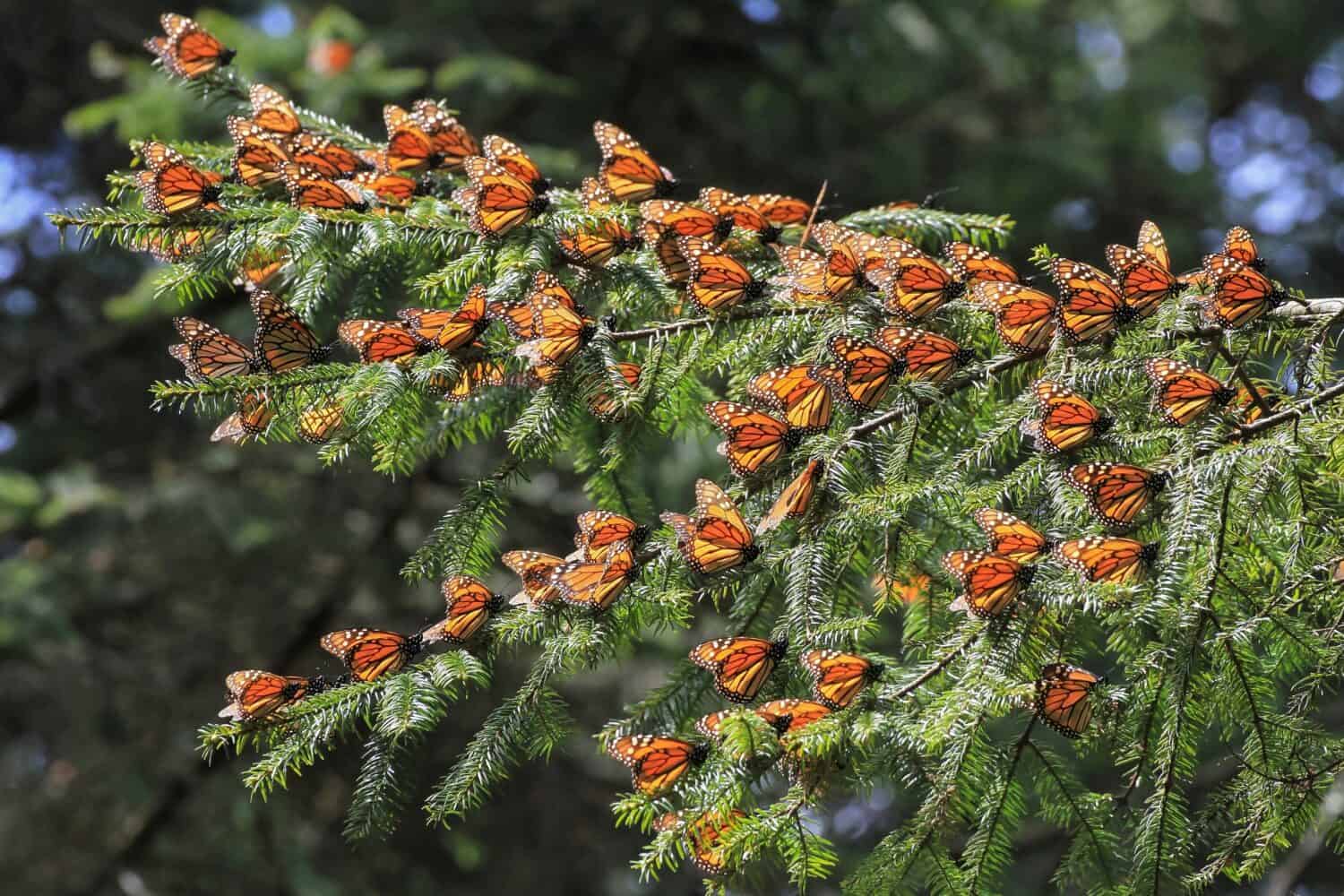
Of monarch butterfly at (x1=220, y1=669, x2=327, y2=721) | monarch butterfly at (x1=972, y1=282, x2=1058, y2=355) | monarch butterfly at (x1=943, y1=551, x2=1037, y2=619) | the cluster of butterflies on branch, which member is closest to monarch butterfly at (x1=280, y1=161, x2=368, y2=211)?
the cluster of butterflies on branch

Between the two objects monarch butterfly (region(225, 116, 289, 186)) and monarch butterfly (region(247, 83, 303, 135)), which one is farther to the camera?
monarch butterfly (region(247, 83, 303, 135))

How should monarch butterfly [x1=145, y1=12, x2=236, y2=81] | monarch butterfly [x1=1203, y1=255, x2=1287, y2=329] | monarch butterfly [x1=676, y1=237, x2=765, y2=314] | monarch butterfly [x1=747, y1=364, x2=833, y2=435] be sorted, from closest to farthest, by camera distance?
monarch butterfly [x1=1203, y1=255, x2=1287, y2=329] → monarch butterfly [x1=747, y1=364, x2=833, y2=435] → monarch butterfly [x1=676, y1=237, x2=765, y2=314] → monarch butterfly [x1=145, y1=12, x2=236, y2=81]

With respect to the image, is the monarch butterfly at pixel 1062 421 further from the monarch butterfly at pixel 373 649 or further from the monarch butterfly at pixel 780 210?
the monarch butterfly at pixel 373 649

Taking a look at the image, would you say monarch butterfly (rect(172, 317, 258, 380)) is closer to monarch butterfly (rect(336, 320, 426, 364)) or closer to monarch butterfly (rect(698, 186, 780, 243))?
monarch butterfly (rect(336, 320, 426, 364))

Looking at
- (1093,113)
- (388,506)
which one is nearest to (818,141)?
(1093,113)

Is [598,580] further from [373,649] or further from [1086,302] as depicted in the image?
[1086,302]

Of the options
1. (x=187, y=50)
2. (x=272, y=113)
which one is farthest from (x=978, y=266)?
(x=187, y=50)
